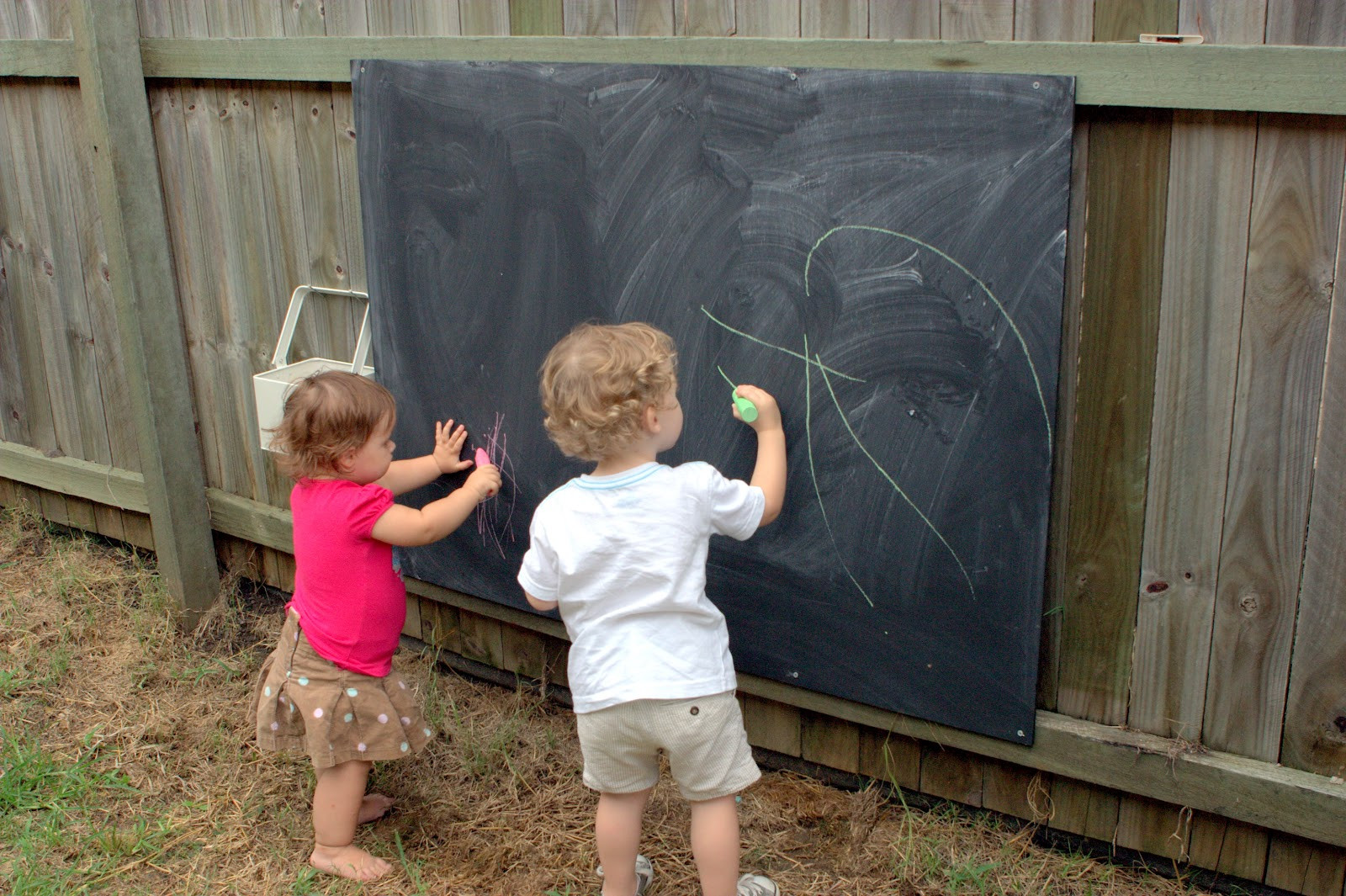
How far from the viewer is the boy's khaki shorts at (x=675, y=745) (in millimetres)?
2273

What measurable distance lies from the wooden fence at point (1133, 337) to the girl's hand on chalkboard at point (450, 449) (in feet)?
1.55

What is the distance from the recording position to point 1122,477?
7.60 feet

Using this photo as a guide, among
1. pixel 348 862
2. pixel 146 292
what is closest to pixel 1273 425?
pixel 348 862

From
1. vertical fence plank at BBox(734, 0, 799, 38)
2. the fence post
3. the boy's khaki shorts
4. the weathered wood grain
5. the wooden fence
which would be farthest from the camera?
the fence post

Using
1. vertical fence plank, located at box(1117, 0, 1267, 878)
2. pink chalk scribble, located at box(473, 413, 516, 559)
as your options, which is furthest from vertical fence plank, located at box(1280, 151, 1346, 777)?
pink chalk scribble, located at box(473, 413, 516, 559)

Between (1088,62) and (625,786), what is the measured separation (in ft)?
5.11

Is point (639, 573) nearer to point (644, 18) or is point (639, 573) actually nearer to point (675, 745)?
point (675, 745)

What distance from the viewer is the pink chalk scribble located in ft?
9.98

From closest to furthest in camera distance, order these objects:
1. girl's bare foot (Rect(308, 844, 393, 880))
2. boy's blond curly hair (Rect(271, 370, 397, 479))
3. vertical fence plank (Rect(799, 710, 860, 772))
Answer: boy's blond curly hair (Rect(271, 370, 397, 479)) → girl's bare foot (Rect(308, 844, 393, 880)) → vertical fence plank (Rect(799, 710, 860, 772))

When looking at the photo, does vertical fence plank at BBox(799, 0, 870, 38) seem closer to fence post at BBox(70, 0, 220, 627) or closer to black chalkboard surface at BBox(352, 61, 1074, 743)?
black chalkboard surface at BBox(352, 61, 1074, 743)

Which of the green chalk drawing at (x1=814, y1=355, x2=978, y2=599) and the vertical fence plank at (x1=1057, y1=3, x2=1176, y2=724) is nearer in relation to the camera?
the vertical fence plank at (x1=1057, y1=3, x2=1176, y2=724)

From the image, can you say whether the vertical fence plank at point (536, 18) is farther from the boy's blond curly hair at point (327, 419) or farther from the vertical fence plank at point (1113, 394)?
the vertical fence plank at point (1113, 394)

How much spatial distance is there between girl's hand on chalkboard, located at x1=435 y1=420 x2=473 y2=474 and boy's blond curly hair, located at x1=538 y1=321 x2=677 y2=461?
0.89 metres

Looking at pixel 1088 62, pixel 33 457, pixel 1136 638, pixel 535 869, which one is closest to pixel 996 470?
pixel 1136 638
